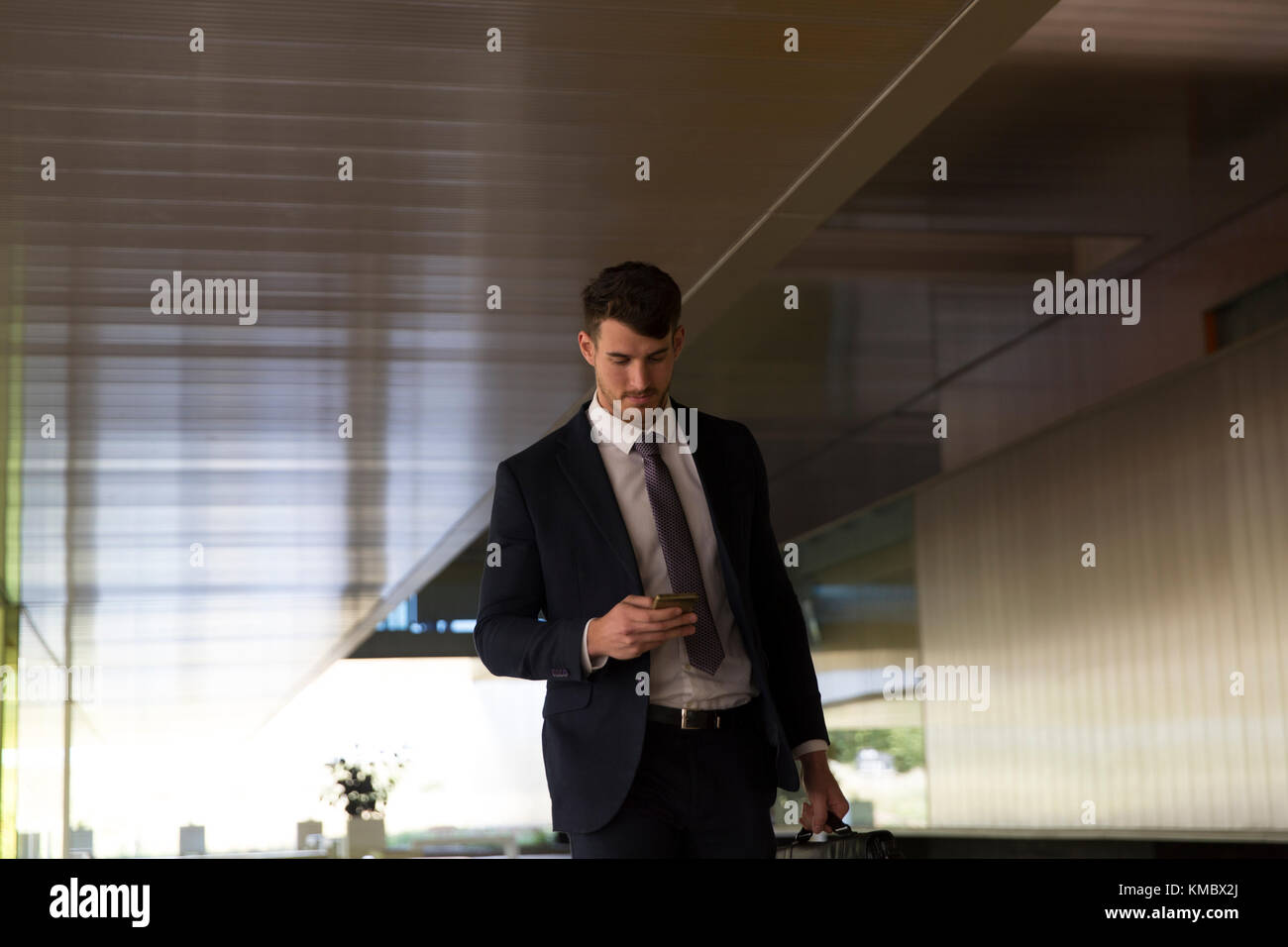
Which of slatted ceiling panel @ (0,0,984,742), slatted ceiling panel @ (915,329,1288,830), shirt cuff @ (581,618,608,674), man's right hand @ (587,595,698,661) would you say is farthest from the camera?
slatted ceiling panel @ (915,329,1288,830)

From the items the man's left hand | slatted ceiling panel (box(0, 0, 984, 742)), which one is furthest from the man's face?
slatted ceiling panel (box(0, 0, 984, 742))

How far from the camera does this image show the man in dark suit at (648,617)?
1.80 meters

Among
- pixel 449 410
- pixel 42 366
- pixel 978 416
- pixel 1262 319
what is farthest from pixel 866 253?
pixel 42 366

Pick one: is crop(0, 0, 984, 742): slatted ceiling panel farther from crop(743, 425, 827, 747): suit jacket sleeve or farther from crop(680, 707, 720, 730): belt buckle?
crop(680, 707, 720, 730): belt buckle

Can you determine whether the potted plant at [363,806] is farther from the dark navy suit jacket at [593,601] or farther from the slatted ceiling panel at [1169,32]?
the dark navy suit jacket at [593,601]

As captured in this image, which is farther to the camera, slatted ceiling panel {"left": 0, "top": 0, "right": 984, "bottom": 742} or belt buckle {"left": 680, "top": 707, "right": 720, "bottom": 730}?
slatted ceiling panel {"left": 0, "top": 0, "right": 984, "bottom": 742}

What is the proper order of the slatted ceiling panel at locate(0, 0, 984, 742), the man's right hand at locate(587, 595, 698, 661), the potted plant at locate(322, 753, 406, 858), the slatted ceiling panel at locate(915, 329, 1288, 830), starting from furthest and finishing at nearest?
the potted plant at locate(322, 753, 406, 858)
the slatted ceiling panel at locate(915, 329, 1288, 830)
the slatted ceiling panel at locate(0, 0, 984, 742)
the man's right hand at locate(587, 595, 698, 661)

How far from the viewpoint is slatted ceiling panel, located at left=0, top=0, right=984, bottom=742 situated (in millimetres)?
3945

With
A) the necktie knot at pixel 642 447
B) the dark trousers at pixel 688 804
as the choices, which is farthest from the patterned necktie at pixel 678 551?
the dark trousers at pixel 688 804

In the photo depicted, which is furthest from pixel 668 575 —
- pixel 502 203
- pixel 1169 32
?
pixel 1169 32

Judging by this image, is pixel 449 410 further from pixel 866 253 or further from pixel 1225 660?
pixel 1225 660

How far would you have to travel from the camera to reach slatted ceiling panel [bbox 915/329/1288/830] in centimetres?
685

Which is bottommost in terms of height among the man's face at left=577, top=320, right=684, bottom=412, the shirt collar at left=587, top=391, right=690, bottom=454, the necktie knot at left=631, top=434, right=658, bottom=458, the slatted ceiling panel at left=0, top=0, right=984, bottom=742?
the necktie knot at left=631, top=434, right=658, bottom=458

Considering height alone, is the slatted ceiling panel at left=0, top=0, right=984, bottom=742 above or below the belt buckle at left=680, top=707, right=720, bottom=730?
above
